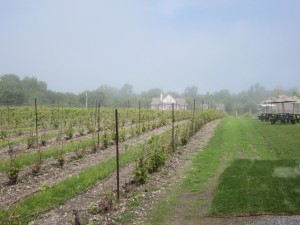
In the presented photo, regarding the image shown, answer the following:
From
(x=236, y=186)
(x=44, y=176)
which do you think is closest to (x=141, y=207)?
(x=236, y=186)

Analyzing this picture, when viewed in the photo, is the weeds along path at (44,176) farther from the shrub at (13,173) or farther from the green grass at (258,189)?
the green grass at (258,189)

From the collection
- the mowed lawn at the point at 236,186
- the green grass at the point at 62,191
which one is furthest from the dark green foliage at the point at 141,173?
the green grass at the point at 62,191

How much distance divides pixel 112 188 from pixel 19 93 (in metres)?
31.6

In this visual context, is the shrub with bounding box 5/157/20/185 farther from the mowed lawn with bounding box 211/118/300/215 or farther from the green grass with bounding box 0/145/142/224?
the mowed lawn with bounding box 211/118/300/215

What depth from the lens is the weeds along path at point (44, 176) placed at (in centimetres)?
875

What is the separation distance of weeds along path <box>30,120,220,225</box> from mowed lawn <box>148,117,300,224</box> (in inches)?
12.0

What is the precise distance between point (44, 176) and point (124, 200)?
10.9ft

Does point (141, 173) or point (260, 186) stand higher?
point (141, 173)

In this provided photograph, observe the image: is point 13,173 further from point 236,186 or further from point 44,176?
point 236,186

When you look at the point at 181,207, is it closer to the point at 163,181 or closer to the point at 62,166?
the point at 163,181

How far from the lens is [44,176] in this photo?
34.8ft

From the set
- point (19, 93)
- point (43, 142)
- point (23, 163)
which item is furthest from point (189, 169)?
point (19, 93)

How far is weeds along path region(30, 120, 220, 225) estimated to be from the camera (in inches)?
285

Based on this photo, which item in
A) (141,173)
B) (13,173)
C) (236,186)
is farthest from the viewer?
(141,173)
